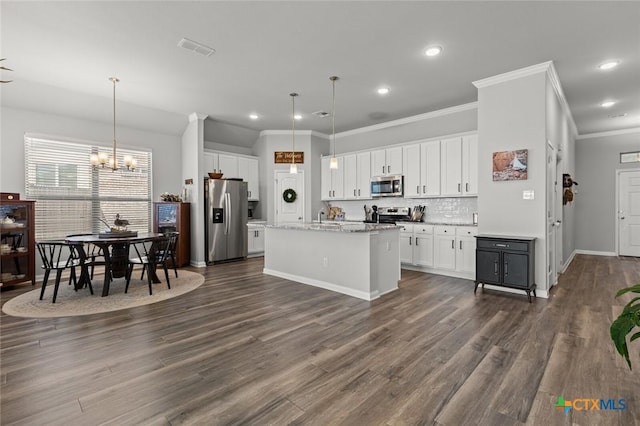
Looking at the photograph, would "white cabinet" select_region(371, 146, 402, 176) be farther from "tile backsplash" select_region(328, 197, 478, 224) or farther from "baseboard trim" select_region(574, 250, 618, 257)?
"baseboard trim" select_region(574, 250, 618, 257)

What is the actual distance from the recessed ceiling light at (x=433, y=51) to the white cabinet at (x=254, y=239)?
5113mm

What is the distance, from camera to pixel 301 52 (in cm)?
376

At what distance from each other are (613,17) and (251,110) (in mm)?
5081

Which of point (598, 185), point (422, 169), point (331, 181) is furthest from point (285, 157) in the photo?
point (598, 185)

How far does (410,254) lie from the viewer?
19.2ft

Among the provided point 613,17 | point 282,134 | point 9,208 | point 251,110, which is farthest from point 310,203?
point 613,17

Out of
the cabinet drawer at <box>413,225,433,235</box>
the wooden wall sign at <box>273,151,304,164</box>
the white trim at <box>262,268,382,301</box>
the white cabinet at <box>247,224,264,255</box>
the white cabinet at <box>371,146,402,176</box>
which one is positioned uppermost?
the wooden wall sign at <box>273,151,304,164</box>

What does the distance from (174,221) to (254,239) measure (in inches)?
71.8

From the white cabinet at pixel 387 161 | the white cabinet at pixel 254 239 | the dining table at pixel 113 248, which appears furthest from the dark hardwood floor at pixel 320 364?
the white cabinet at pixel 254 239

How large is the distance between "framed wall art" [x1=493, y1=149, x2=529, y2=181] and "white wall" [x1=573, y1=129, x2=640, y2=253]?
4.99 meters

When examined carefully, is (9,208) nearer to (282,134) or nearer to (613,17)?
(282,134)

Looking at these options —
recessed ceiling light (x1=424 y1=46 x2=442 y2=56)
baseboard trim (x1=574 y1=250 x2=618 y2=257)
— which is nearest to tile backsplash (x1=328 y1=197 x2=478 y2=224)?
recessed ceiling light (x1=424 y1=46 x2=442 y2=56)

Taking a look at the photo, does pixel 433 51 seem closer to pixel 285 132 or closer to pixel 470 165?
pixel 470 165

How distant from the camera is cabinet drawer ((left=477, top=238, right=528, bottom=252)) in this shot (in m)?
4.02
